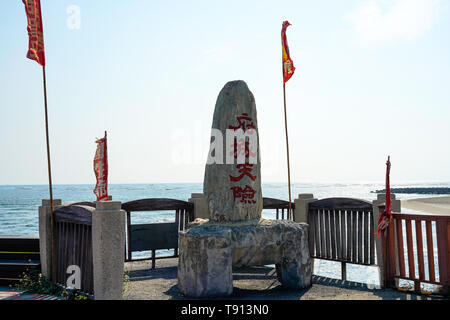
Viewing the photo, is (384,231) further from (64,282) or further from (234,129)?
(64,282)

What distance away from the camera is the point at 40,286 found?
8031mm

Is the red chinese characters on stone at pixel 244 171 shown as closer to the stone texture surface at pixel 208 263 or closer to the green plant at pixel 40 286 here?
the stone texture surface at pixel 208 263

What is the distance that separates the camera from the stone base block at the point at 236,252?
7234mm

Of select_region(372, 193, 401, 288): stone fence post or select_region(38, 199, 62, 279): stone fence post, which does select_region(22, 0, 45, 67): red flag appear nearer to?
select_region(38, 199, 62, 279): stone fence post

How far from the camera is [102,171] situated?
855cm

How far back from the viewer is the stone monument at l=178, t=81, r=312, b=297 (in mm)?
7258

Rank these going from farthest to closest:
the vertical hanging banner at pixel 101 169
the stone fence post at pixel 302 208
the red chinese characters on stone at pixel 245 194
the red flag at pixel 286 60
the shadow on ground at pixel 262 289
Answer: the stone fence post at pixel 302 208
the red flag at pixel 286 60
the vertical hanging banner at pixel 101 169
the red chinese characters on stone at pixel 245 194
the shadow on ground at pixel 262 289

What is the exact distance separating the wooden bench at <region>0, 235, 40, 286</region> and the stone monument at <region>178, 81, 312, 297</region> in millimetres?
3450

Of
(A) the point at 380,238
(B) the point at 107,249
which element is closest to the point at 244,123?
(A) the point at 380,238

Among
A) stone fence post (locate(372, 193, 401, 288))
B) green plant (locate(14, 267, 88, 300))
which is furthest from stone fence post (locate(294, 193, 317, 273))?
green plant (locate(14, 267, 88, 300))

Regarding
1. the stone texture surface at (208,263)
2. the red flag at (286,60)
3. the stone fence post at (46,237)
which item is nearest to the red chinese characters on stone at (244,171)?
the stone texture surface at (208,263)

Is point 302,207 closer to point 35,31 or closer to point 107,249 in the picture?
point 107,249

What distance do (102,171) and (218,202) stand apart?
242cm
